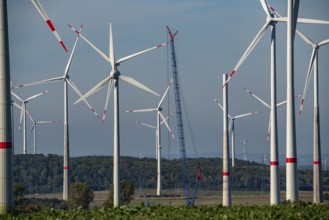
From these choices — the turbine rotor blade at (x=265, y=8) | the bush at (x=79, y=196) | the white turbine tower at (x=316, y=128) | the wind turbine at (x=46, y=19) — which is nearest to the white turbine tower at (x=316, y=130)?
the white turbine tower at (x=316, y=128)

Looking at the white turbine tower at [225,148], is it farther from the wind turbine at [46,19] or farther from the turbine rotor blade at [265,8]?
the wind turbine at [46,19]

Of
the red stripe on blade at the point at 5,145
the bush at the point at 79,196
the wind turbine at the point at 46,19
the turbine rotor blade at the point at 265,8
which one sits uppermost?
the turbine rotor blade at the point at 265,8

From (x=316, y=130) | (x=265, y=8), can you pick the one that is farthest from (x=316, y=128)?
(x=265, y=8)

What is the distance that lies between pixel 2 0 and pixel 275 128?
41.3 meters

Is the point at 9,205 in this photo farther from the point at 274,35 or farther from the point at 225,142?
the point at 225,142

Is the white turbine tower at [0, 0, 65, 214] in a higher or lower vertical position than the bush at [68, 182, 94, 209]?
higher

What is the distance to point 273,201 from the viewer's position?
98.4 metres

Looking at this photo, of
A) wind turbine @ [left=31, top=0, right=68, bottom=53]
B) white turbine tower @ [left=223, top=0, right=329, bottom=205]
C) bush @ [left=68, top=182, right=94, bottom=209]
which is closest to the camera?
wind turbine @ [left=31, top=0, right=68, bottom=53]

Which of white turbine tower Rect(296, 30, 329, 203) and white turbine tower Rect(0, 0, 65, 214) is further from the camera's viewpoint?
white turbine tower Rect(296, 30, 329, 203)

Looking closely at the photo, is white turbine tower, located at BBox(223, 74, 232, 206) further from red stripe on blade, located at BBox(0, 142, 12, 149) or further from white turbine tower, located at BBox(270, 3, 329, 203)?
red stripe on blade, located at BBox(0, 142, 12, 149)

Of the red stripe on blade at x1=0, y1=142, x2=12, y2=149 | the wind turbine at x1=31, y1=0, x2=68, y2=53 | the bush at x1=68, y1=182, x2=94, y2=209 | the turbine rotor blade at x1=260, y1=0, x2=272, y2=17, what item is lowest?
the bush at x1=68, y1=182, x2=94, y2=209

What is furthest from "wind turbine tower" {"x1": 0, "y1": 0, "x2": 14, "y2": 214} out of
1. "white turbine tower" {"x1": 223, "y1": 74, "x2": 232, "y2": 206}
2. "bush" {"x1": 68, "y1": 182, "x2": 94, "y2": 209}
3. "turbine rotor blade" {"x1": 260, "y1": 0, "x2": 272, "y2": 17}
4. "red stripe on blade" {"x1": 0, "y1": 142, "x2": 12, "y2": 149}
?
"bush" {"x1": 68, "y1": 182, "x2": 94, "y2": 209}

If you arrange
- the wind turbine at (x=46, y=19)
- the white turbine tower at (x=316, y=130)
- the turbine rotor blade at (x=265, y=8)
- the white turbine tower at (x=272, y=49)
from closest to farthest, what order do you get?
the wind turbine at (x=46, y=19)
the white turbine tower at (x=272, y=49)
the turbine rotor blade at (x=265, y=8)
the white turbine tower at (x=316, y=130)

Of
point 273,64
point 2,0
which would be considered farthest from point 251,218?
point 273,64
